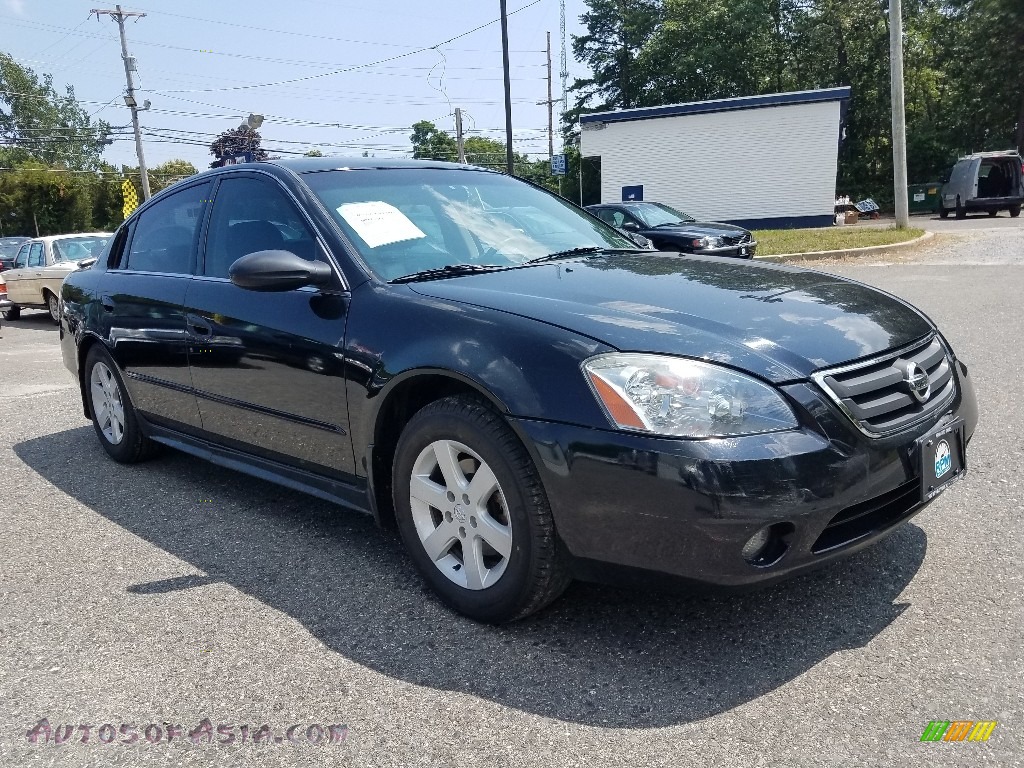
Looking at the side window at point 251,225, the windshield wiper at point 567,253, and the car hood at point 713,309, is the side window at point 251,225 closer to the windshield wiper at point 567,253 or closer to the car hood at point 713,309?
the car hood at point 713,309

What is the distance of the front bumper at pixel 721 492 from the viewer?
7.32 ft

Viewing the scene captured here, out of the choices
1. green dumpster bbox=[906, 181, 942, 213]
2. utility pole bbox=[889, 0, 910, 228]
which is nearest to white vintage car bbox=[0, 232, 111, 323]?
utility pole bbox=[889, 0, 910, 228]

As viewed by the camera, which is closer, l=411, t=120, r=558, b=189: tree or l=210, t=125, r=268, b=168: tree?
l=210, t=125, r=268, b=168: tree

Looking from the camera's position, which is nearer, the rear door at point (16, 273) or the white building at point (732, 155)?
the rear door at point (16, 273)

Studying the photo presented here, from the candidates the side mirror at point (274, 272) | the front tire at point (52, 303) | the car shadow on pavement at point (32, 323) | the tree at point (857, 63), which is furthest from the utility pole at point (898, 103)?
the tree at point (857, 63)

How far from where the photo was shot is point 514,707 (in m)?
2.35

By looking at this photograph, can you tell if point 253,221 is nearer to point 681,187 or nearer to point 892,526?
point 892,526

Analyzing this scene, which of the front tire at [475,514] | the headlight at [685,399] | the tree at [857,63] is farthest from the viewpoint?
the tree at [857,63]

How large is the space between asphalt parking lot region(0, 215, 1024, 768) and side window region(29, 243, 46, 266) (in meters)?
11.9

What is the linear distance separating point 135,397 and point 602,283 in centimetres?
287

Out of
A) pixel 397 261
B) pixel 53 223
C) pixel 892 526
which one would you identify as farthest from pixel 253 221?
pixel 53 223

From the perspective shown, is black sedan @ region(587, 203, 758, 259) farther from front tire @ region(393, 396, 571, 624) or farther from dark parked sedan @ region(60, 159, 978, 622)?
front tire @ region(393, 396, 571, 624)

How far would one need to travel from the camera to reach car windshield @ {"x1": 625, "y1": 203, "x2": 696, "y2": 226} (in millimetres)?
14680

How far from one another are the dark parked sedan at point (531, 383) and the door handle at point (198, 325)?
15mm
